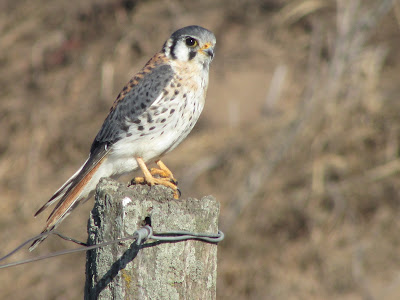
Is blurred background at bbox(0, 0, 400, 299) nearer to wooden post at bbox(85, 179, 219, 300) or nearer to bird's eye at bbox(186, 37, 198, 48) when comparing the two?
bird's eye at bbox(186, 37, 198, 48)

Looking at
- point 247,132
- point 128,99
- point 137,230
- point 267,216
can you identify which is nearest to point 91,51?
point 247,132

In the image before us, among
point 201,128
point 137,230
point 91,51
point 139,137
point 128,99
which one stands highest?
point 91,51

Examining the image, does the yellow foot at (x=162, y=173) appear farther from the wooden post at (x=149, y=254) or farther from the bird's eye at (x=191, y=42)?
the wooden post at (x=149, y=254)

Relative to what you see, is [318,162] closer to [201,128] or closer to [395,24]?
[201,128]

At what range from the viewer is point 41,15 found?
6.05m

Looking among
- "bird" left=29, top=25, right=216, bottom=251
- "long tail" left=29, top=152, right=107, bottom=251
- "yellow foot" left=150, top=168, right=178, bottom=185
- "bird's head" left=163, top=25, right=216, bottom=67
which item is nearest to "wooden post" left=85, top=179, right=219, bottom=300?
"long tail" left=29, top=152, right=107, bottom=251

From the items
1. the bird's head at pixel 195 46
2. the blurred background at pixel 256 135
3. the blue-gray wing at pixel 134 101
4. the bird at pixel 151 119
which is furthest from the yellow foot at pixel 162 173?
the blurred background at pixel 256 135

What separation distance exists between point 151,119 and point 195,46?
1.81 feet

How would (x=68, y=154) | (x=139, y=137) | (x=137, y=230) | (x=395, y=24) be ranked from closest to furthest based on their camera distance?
(x=137, y=230) < (x=139, y=137) < (x=68, y=154) < (x=395, y=24)

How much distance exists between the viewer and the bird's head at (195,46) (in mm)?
3381

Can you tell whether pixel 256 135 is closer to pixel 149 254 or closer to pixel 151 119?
pixel 151 119

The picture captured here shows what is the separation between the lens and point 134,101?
325 centimetres

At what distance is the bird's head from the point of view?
338 centimetres

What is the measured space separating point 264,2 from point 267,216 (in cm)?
244
